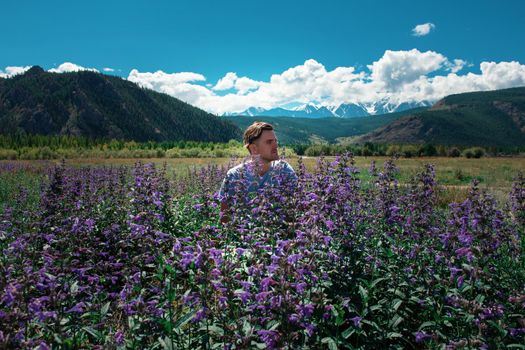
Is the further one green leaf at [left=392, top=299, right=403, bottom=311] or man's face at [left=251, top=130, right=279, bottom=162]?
man's face at [left=251, top=130, right=279, bottom=162]

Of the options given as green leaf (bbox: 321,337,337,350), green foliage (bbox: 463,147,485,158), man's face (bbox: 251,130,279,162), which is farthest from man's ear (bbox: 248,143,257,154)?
green foliage (bbox: 463,147,485,158)

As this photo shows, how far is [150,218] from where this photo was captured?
13.0 ft

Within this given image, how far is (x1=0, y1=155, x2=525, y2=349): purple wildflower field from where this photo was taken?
10.1 feet

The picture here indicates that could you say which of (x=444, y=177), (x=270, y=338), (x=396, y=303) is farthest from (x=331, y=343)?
(x=444, y=177)

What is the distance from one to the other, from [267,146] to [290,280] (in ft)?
12.8

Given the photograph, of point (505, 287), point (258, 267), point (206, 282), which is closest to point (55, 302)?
point (206, 282)

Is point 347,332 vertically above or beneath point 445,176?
above

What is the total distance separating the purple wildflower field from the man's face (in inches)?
64.4

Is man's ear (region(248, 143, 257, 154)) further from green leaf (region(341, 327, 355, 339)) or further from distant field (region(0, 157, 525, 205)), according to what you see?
green leaf (region(341, 327, 355, 339))

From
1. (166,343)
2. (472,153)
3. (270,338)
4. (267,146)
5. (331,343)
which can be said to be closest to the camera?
(270,338)

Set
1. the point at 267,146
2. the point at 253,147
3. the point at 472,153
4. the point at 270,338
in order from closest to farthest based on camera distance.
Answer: the point at 270,338
the point at 267,146
the point at 253,147
the point at 472,153

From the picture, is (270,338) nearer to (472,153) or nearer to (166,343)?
(166,343)

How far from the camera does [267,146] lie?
7281 millimetres

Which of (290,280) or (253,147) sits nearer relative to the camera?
(290,280)
